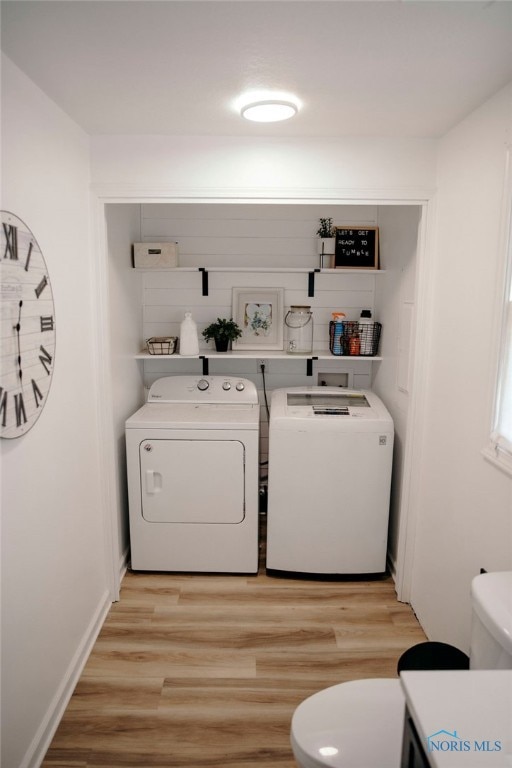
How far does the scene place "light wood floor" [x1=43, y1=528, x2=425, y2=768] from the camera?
184 cm

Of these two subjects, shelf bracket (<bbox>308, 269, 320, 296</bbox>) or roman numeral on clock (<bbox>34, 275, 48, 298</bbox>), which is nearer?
roman numeral on clock (<bbox>34, 275, 48, 298</bbox>)

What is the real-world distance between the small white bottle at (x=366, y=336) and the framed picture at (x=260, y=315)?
1.74 feet

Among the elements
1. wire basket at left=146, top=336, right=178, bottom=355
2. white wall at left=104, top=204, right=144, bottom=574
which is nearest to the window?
white wall at left=104, top=204, right=144, bottom=574

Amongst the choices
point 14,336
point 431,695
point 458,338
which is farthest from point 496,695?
point 14,336

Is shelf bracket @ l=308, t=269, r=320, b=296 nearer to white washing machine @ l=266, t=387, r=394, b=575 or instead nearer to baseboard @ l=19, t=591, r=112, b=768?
white washing machine @ l=266, t=387, r=394, b=575

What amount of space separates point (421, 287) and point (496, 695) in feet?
5.99

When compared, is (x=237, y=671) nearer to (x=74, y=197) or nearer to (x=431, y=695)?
(x=431, y=695)

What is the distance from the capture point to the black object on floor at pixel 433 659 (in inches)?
66.7

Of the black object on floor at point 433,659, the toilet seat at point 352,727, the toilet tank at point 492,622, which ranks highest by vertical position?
the toilet tank at point 492,622

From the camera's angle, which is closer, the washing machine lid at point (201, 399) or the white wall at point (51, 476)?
the white wall at point (51, 476)

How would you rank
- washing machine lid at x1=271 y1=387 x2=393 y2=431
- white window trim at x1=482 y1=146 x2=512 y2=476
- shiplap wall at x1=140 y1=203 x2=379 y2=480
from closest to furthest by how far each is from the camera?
white window trim at x1=482 y1=146 x2=512 y2=476, washing machine lid at x1=271 y1=387 x2=393 y2=431, shiplap wall at x1=140 y1=203 x2=379 y2=480

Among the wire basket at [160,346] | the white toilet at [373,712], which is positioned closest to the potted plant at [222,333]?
the wire basket at [160,346]

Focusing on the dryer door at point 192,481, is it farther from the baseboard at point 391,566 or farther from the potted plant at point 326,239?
the potted plant at point 326,239

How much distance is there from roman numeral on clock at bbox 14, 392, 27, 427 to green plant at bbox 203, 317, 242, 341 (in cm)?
168
